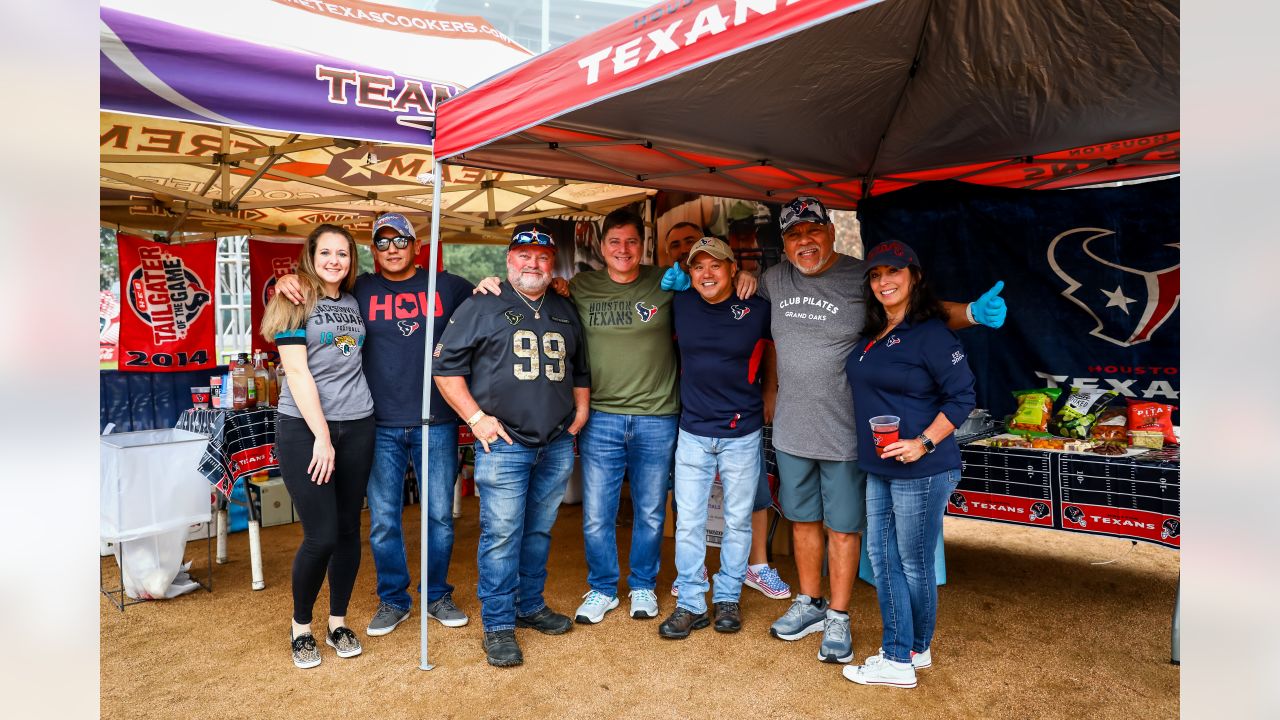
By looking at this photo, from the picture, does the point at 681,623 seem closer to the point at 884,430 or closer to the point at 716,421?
the point at 716,421

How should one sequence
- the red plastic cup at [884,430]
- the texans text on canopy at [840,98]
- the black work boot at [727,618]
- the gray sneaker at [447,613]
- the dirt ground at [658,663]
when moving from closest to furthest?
the texans text on canopy at [840,98] → the red plastic cup at [884,430] → the dirt ground at [658,663] → the black work boot at [727,618] → the gray sneaker at [447,613]

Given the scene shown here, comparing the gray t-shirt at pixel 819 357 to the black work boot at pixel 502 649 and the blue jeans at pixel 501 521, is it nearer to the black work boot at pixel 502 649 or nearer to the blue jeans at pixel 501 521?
the blue jeans at pixel 501 521

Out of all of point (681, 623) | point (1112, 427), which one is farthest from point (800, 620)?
point (1112, 427)

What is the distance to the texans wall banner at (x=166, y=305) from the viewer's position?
5.50 metres

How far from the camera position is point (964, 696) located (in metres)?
2.83

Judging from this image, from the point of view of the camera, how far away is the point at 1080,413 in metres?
3.76

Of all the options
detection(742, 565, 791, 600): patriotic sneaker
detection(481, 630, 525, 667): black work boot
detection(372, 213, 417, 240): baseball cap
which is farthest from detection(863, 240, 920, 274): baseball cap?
detection(481, 630, 525, 667): black work boot

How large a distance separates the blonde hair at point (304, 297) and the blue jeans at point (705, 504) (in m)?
1.66

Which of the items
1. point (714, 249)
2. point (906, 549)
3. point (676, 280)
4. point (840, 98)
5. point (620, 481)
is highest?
point (840, 98)

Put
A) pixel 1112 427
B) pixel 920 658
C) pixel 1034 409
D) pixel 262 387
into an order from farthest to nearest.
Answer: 1. pixel 262 387
2. pixel 1034 409
3. pixel 1112 427
4. pixel 920 658

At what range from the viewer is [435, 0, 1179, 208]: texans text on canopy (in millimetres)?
2383

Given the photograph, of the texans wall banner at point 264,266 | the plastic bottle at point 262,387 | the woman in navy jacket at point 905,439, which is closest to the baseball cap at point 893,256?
the woman in navy jacket at point 905,439

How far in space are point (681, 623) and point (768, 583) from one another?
725 mm

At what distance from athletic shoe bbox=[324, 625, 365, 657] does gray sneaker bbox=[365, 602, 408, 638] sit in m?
0.14
